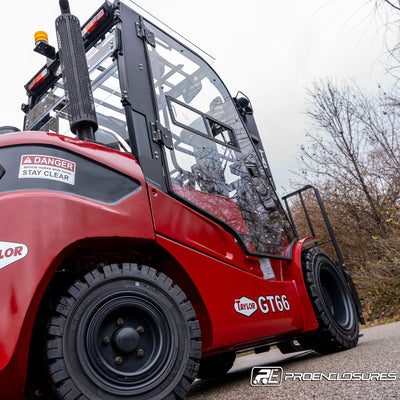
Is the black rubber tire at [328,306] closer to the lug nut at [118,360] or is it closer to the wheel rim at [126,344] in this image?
the wheel rim at [126,344]

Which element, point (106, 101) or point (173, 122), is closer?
point (173, 122)

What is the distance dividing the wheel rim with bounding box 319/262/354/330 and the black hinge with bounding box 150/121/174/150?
7.19 ft

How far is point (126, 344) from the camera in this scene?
208 centimetres

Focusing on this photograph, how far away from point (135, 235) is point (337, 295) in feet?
9.20

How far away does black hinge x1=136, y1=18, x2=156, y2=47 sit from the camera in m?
3.18

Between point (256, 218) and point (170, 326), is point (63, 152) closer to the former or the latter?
point (170, 326)

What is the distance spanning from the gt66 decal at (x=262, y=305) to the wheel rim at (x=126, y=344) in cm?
64

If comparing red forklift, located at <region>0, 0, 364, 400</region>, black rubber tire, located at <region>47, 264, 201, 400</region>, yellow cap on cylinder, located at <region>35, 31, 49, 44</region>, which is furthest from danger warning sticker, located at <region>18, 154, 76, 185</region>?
yellow cap on cylinder, located at <region>35, 31, 49, 44</region>

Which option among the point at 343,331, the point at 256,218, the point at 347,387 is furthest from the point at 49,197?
the point at 343,331

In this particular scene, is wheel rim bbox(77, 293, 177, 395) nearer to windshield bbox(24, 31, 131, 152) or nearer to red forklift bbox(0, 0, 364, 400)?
red forklift bbox(0, 0, 364, 400)

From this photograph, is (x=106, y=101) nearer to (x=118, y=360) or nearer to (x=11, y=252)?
(x=11, y=252)

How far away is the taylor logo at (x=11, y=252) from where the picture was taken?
A: 1890mm

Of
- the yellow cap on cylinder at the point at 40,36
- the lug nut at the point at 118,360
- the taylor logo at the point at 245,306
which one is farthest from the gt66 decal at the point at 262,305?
the yellow cap on cylinder at the point at 40,36

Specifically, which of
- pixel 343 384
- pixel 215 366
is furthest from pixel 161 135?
pixel 215 366
